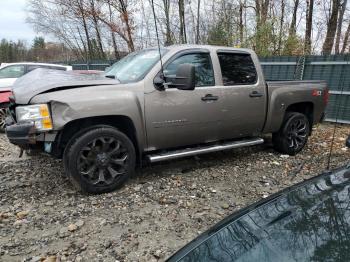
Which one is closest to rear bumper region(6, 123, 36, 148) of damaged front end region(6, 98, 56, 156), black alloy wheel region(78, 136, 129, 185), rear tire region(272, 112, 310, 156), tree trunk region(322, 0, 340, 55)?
damaged front end region(6, 98, 56, 156)

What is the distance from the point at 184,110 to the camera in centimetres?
467

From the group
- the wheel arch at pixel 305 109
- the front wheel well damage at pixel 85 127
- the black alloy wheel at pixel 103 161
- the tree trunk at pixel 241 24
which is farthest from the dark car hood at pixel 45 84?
the tree trunk at pixel 241 24

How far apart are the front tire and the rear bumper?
42 centimetres

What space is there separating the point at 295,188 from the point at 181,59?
2.99 meters

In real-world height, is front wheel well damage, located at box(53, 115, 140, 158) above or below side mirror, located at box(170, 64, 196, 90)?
below

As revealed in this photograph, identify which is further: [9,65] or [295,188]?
[9,65]

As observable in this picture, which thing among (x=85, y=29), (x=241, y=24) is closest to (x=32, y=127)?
(x=241, y=24)

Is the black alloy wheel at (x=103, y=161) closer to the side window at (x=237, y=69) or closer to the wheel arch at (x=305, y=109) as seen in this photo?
the side window at (x=237, y=69)

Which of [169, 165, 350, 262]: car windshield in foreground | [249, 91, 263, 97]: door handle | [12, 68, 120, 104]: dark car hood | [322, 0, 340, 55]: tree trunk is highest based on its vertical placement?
[322, 0, 340, 55]: tree trunk

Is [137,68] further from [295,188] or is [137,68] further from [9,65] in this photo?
[9,65]

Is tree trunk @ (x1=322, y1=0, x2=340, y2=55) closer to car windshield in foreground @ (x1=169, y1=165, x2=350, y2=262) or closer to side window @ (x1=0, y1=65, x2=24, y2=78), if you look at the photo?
side window @ (x1=0, y1=65, x2=24, y2=78)

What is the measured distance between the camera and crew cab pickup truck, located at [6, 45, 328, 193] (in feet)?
13.1

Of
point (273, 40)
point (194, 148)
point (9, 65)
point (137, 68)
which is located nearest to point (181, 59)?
point (137, 68)

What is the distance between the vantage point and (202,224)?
367 centimetres
